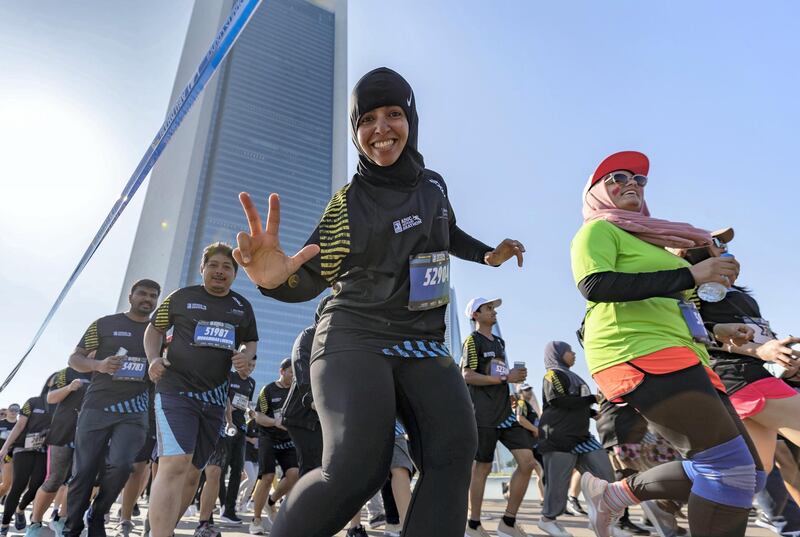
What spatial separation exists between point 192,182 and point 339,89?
25139 millimetres

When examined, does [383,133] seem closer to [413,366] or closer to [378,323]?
[378,323]

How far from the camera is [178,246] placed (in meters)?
73.4

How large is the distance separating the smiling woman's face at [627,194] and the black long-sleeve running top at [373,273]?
1.21 metres

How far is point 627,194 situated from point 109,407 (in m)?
4.39

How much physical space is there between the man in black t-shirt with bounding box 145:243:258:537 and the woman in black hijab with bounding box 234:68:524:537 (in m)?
2.14

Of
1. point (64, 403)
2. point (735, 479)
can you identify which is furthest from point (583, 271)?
point (64, 403)

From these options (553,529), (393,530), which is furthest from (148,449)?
(553,529)

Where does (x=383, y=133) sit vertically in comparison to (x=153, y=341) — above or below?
above

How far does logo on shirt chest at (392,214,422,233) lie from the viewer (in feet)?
6.14

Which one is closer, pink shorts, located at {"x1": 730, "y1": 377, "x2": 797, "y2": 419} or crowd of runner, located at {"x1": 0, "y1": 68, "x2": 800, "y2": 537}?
crowd of runner, located at {"x1": 0, "y1": 68, "x2": 800, "y2": 537}

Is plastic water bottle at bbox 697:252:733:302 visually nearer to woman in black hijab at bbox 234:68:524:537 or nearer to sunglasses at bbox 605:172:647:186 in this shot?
sunglasses at bbox 605:172:647:186

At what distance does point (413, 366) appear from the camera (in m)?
1.71

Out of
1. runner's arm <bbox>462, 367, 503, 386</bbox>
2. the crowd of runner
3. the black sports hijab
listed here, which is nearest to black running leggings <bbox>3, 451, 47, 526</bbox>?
the crowd of runner

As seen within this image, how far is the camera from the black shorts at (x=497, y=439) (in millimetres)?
5160
